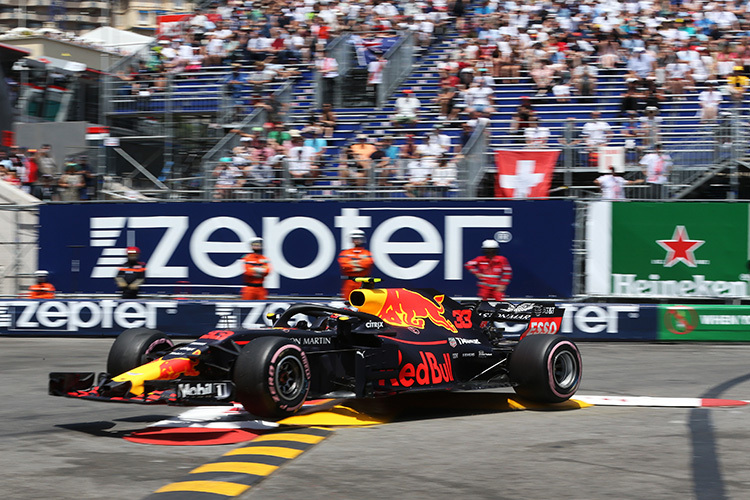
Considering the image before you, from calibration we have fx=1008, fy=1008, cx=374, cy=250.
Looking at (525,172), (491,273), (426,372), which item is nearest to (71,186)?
(525,172)

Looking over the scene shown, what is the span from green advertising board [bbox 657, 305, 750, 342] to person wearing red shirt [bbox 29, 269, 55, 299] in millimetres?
11281

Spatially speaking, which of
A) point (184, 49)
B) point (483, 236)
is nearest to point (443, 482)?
point (483, 236)

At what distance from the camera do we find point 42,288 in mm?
19344

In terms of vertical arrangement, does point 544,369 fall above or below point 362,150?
below

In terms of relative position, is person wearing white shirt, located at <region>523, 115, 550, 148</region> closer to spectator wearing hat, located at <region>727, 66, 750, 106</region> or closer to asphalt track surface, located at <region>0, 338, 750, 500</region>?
spectator wearing hat, located at <region>727, 66, 750, 106</region>

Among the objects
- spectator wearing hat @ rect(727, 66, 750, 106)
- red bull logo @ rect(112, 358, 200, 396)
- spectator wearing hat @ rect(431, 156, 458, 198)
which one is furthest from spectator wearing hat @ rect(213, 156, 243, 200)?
red bull logo @ rect(112, 358, 200, 396)

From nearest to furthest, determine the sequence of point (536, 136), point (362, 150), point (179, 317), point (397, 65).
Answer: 1. point (179, 317)
2. point (536, 136)
3. point (362, 150)
4. point (397, 65)

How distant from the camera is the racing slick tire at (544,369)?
9609 mm

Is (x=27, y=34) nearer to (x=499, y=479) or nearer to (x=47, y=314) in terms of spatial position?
(x=47, y=314)

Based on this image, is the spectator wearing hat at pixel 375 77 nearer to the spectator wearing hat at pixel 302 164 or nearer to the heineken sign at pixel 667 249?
the spectator wearing hat at pixel 302 164

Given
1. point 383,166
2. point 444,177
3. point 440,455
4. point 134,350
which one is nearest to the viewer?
point 440,455

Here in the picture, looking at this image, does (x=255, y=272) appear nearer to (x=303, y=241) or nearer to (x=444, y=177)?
(x=303, y=241)

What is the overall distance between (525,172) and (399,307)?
9.60 metres

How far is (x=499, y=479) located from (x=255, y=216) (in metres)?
12.9
